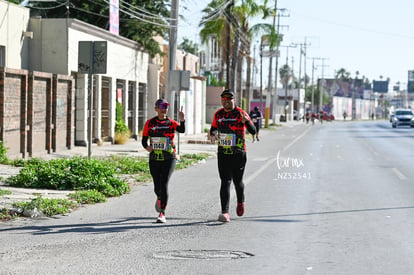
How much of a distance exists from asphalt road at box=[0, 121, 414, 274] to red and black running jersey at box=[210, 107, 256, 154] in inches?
41.9

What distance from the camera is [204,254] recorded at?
26.7 feet

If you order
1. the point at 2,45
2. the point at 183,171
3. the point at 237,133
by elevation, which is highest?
the point at 2,45

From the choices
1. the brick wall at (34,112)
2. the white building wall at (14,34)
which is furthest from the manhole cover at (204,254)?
the white building wall at (14,34)

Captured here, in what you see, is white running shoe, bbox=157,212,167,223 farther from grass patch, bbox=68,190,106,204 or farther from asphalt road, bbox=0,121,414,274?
grass patch, bbox=68,190,106,204

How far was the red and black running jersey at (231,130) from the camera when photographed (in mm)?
10508

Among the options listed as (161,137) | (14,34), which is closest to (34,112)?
(14,34)

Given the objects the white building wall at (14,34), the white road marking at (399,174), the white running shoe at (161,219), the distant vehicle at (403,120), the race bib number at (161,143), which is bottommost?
the white road marking at (399,174)

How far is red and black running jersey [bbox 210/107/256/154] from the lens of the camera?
10.5 meters

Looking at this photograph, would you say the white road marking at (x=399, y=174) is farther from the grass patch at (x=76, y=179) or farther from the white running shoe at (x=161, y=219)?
the white running shoe at (x=161, y=219)

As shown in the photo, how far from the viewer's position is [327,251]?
830 cm

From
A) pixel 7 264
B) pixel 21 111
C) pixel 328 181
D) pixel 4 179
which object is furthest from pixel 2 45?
pixel 7 264

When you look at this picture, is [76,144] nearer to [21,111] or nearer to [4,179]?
[21,111]

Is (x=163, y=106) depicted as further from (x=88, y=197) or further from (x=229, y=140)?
(x=88, y=197)

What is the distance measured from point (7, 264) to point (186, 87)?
56.9 ft
